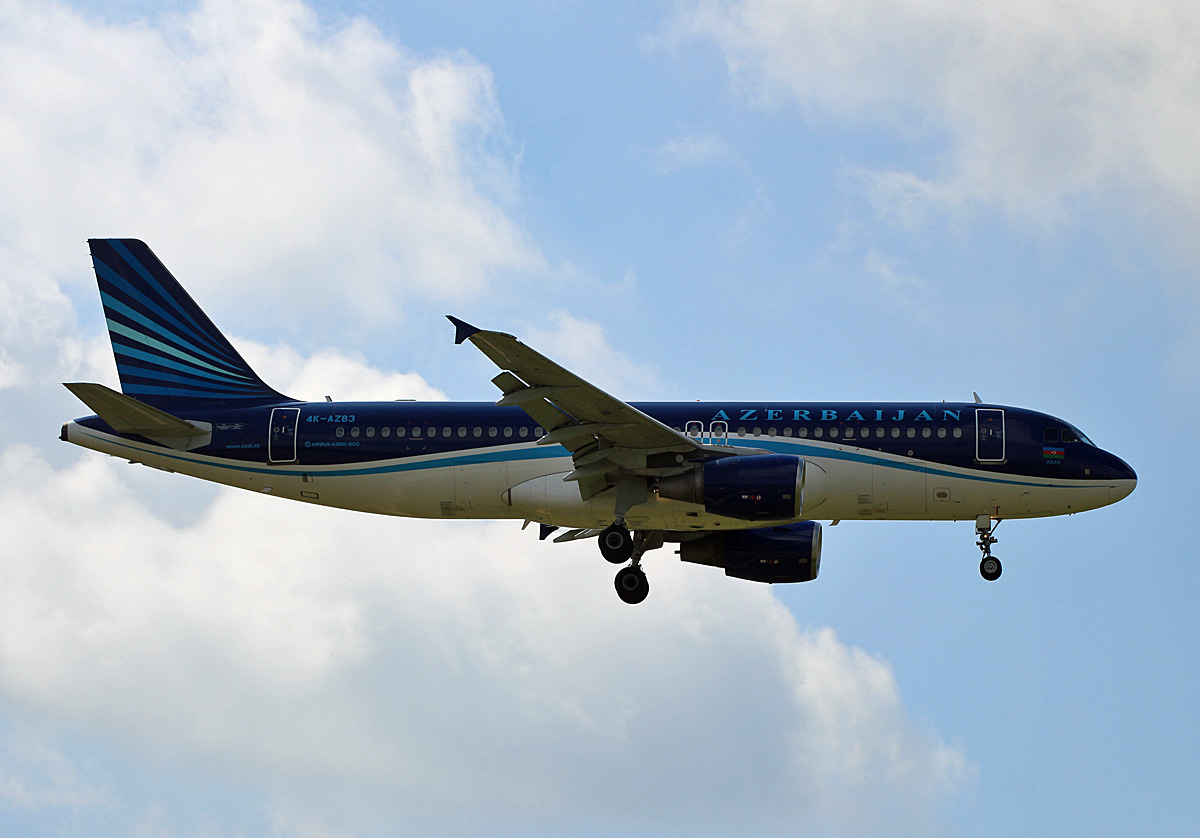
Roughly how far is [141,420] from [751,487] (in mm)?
15948

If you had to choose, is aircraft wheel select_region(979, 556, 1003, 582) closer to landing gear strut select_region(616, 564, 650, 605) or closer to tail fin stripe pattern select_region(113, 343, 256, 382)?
landing gear strut select_region(616, 564, 650, 605)

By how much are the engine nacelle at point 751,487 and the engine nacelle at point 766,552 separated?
209 inches

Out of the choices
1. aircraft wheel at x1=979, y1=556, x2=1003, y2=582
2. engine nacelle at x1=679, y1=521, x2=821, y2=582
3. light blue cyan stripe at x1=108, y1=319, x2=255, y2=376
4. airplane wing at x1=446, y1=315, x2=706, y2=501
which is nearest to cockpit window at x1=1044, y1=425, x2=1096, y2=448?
aircraft wheel at x1=979, y1=556, x2=1003, y2=582

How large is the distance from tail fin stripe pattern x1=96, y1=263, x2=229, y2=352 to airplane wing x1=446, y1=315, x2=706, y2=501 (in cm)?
1185

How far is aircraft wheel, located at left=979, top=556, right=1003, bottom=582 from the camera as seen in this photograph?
33.0 meters

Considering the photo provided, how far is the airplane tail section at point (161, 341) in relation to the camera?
→ 117 ft

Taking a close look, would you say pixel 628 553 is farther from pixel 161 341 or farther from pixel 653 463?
pixel 161 341

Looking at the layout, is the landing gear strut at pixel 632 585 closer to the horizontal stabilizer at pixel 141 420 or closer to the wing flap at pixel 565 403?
the wing flap at pixel 565 403

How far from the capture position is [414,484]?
108 feet

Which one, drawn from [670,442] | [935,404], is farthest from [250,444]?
[935,404]

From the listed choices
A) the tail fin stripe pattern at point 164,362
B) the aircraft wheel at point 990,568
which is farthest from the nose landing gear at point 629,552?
the tail fin stripe pattern at point 164,362

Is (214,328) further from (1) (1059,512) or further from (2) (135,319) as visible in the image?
(1) (1059,512)

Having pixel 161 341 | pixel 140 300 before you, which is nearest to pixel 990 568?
pixel 161 341

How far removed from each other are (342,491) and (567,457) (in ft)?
19.8
